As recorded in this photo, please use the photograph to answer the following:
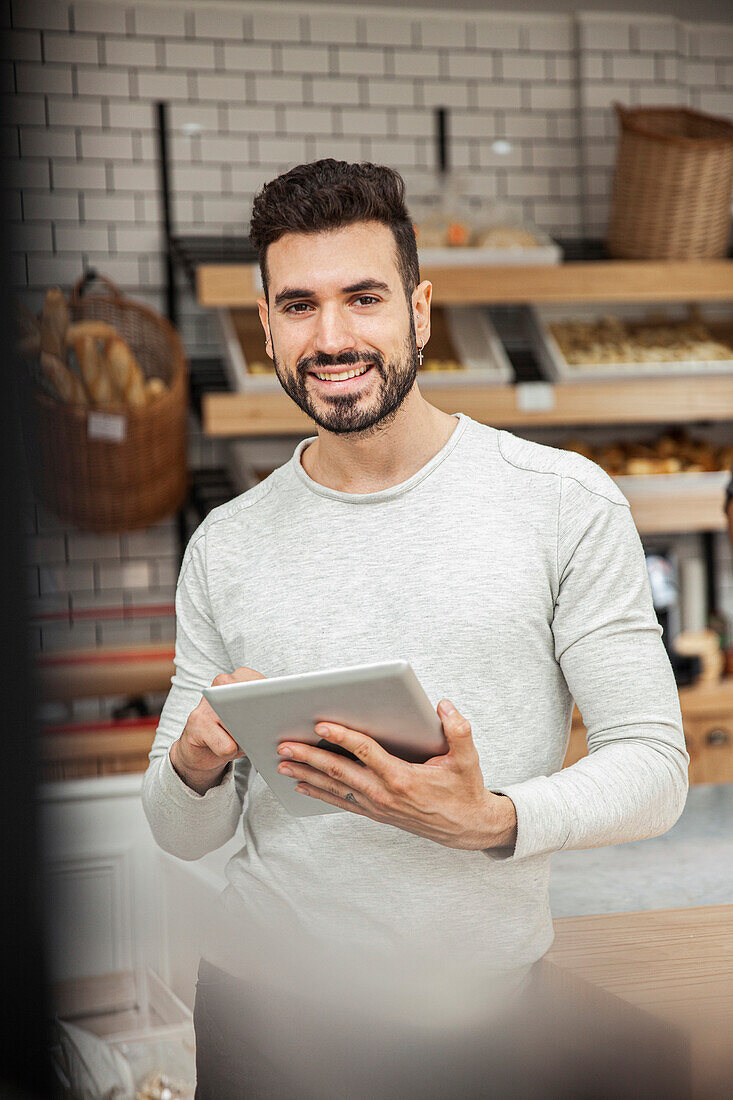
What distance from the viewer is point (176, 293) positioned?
274cm

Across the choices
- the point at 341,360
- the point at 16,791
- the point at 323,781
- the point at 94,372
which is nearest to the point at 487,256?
the point at 94,372

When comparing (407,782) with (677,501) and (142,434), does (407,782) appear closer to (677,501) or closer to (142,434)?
(142,434)

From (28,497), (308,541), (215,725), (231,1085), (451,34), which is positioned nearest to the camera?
(28,497)

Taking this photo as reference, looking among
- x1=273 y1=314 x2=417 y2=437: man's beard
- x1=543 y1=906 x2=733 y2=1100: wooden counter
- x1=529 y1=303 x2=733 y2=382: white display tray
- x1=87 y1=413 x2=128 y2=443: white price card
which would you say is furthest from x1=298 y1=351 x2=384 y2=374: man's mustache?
x1=529 y1=303 x2=733 y2=382: white display tray

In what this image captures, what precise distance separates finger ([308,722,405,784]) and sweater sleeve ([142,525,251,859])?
0.94 feet

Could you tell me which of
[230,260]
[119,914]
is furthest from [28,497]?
[230,260]

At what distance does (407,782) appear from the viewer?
648 mm

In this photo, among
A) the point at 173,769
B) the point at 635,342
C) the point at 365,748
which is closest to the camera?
the point at 365,748

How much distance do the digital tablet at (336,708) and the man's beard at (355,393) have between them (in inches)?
10.3

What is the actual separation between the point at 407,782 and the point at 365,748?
4 cm

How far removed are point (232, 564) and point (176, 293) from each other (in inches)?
76.8

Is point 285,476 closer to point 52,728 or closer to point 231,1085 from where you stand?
point 231,1085

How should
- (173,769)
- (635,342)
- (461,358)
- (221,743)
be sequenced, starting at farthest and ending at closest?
(635,342)
(461,358)
(173,769)
(221,743)

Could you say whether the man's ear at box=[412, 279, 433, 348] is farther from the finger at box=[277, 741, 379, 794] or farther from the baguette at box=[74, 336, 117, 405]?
the baguette at box=[74, 336, 117, 405]
